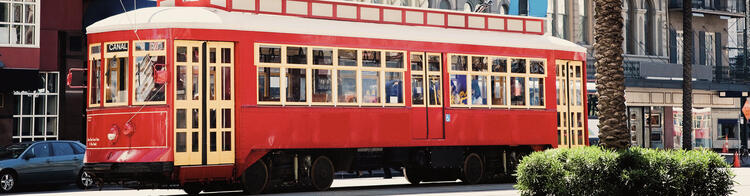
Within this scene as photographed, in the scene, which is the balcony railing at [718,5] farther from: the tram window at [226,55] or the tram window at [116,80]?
the tram window at [116,80]

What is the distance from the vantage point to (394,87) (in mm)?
20375

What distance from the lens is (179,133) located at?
57.4 feet

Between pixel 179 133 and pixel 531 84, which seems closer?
pixel 179 133

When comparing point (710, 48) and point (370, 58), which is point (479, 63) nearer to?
point (370, 58)

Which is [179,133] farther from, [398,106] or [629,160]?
[629,160]

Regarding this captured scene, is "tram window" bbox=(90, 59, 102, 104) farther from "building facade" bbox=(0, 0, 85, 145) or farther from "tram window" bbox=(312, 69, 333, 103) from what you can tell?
"building facade" bbox=(0, 0, 85, 145)

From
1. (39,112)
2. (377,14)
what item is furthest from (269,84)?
(39,112)

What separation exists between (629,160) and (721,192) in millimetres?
1361

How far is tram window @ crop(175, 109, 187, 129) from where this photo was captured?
17516 millimetres

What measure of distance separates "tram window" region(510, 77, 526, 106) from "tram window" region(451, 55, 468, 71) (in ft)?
4.26

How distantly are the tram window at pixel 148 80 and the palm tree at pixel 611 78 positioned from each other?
6959mm

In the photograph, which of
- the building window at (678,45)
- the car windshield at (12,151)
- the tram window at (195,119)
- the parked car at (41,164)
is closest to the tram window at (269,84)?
the tram window at (195,119)

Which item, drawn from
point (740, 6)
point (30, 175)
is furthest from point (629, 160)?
point (740, 6)

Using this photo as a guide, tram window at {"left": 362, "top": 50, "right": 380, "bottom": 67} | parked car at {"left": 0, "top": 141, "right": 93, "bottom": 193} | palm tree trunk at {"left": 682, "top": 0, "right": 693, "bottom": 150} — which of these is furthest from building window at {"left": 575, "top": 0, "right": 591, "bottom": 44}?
tram window at {"left": 362, "top": 50, "right": 380, "bottom": 67}
